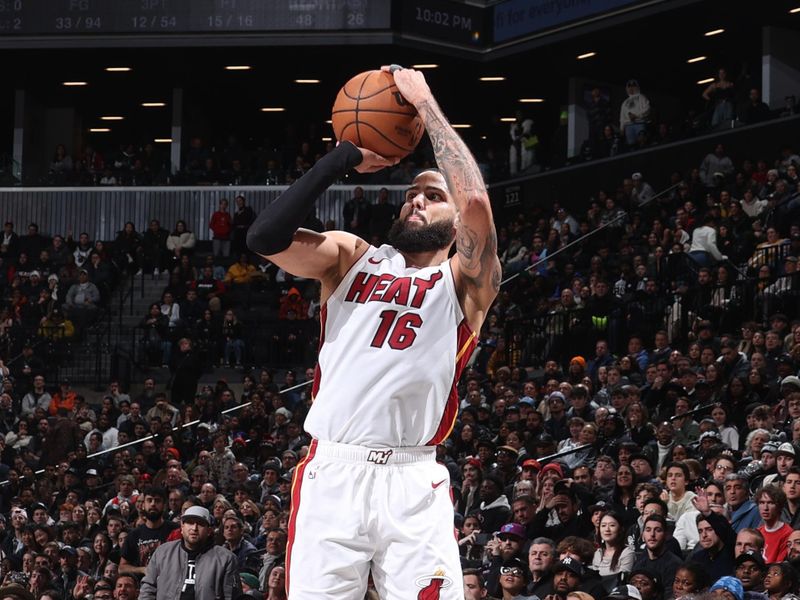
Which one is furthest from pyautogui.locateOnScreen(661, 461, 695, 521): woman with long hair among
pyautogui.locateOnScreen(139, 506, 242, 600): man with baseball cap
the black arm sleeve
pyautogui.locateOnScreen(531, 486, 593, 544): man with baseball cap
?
the black arm sleeve

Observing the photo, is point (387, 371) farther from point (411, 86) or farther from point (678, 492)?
point (678, 492)

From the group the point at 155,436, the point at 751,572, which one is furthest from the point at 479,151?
the point at 751,572

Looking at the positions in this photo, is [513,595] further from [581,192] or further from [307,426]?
[581,192]

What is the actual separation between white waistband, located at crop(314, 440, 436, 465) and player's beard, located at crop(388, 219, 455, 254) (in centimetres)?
70

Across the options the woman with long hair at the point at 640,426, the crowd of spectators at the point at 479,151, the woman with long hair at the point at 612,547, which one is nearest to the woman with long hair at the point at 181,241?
the crowd of spectators at the point at 479,151

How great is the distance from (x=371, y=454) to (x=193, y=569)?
20.8 ft

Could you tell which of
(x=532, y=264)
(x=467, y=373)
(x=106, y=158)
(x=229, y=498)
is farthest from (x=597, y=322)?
(x=106, y=158)

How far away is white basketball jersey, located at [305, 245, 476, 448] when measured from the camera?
466 centimetres

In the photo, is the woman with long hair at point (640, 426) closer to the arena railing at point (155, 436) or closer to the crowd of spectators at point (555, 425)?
the crowd of spectators at point (555, 425)

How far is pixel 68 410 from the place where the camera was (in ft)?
67.1

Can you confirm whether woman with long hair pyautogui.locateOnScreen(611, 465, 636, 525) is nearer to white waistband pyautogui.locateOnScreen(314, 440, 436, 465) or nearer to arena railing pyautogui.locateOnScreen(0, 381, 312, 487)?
white waistband pyautogui.locateOnScreen(314, 440, 436, 465)

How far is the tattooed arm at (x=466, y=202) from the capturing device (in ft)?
15.3

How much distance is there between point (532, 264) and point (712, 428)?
866 cm

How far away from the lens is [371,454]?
4.65 m
